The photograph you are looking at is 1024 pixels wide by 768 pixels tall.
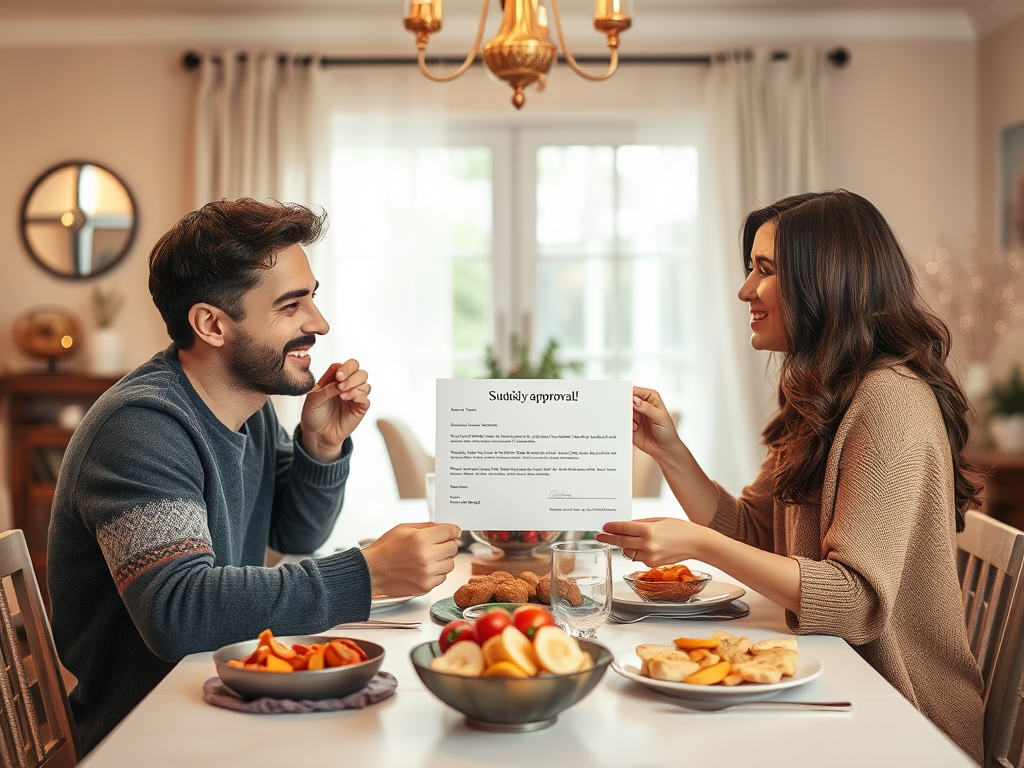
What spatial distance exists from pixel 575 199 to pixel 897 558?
3.70 metres

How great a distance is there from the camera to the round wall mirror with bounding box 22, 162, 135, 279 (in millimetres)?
4812

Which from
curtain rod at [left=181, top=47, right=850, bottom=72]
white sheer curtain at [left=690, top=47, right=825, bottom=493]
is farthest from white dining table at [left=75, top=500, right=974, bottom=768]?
curtain rod at [left=181, top=47, right=850, bottom=72]

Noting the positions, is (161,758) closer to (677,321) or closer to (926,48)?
(677,321)

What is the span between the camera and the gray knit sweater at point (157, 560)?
1312mm

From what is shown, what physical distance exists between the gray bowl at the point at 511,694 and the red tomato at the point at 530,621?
0.07m

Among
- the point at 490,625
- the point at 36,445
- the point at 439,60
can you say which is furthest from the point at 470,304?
the point at 490,625

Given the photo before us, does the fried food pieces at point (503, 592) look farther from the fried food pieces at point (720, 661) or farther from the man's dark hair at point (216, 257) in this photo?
the man's dark hair at point (216, 257)

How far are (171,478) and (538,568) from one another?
2.25 feet

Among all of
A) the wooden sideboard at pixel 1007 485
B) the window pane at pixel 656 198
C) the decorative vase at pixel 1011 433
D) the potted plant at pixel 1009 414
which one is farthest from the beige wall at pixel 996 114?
the window pane at pixel 656 198

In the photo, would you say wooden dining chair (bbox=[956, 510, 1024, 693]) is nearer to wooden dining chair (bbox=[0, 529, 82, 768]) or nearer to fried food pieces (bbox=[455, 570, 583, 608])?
fried food pieces (bbox=[455, 570, 583, 608])

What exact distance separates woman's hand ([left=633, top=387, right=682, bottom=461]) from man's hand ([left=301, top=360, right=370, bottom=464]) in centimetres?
52

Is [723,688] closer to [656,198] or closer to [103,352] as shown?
[656,198]

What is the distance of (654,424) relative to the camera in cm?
191

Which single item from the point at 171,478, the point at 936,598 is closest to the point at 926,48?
the point at 936,598
